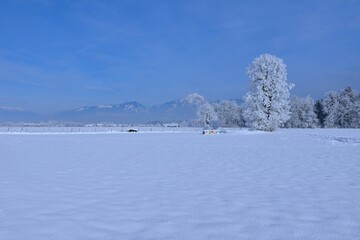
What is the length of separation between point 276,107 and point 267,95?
259 centimetres

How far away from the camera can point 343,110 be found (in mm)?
91562

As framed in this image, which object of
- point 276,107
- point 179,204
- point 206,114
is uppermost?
point 206,114

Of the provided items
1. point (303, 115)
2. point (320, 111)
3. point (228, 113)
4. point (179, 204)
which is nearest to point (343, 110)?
point (303, 115)

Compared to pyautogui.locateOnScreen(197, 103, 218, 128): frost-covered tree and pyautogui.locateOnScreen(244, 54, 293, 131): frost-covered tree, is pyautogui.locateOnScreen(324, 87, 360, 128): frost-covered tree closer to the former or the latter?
pyautogui.locateOnScreen(197, 103, 218, 128): frost-covered tree

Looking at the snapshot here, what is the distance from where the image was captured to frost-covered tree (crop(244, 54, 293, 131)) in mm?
55500

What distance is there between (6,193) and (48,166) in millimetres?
5907

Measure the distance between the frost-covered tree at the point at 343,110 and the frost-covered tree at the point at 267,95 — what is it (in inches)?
1658

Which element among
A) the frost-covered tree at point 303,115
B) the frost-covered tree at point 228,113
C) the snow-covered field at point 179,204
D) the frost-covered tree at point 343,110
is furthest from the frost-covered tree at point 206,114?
the snow-covered field at point 179,204

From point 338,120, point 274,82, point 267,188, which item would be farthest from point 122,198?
point 338,120

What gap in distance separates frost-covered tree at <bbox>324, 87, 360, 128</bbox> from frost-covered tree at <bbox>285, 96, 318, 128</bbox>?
4488 millimetres

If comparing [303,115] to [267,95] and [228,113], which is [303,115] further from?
[267,95]

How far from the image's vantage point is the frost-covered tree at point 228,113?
399 ft

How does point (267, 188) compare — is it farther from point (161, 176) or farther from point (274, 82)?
point (274, 82)

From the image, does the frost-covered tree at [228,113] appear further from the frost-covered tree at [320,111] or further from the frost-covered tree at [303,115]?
the frost-covered tree at [320,111]
